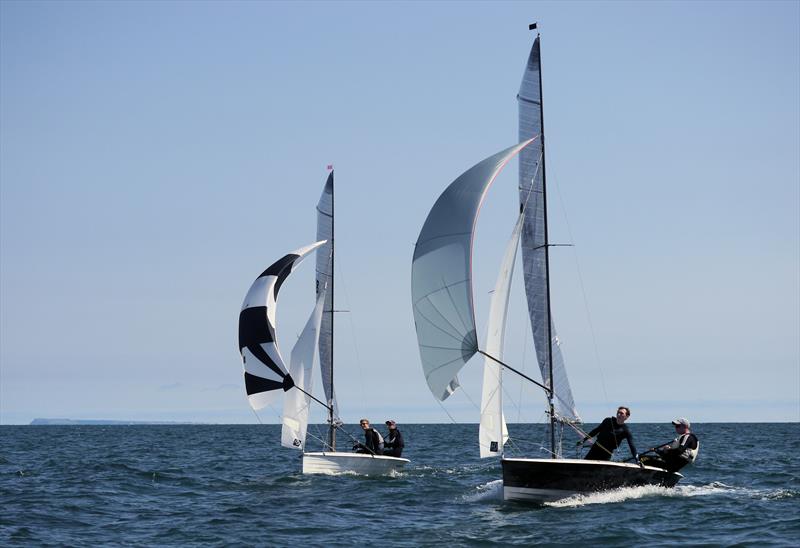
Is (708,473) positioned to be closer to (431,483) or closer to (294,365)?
(431,483)

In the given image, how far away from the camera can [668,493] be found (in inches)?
877

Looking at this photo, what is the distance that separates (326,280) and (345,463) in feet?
18.8

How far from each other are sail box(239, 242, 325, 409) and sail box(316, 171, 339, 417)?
5.78ft

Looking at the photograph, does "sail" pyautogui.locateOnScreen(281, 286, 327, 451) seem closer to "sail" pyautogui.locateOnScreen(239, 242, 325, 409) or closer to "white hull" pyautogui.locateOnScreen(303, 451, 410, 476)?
"sail" pyautogui.locateOnScreen(239, 242, 325, 409)

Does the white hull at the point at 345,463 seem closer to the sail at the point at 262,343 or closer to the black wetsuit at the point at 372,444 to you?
the black wetsuit at the point at 372,444

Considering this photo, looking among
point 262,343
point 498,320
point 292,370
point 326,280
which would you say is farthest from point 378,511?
point 326,280

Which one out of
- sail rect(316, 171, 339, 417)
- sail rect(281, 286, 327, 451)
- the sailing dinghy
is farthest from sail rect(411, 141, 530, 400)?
sail rect(316, 171, 339, 417)

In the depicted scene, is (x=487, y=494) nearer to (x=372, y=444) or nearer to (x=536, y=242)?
(x=372, y=444)

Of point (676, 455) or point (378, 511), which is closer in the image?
point (378, 511)

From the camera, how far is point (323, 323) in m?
30.5

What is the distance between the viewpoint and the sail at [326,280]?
30.1 metres


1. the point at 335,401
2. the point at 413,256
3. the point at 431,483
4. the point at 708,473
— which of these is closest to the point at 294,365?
the point at 335,401

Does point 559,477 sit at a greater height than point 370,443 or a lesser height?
lesser

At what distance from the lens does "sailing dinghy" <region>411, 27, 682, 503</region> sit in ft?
66.4
